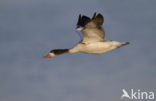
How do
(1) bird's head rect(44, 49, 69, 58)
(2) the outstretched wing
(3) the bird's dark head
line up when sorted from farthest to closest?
(3) the bird's dark head < (1) bird's head rect(44, 49, 69, 58) < (2) the outstretched wing

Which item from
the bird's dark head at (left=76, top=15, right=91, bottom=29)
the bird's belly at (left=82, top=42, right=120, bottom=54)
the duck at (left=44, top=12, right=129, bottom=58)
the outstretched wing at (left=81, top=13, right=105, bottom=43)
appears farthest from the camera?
the bird's dark head at (left=76, top=15, right=91, bottom=29)

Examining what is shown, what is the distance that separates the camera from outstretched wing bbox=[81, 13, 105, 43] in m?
16.6

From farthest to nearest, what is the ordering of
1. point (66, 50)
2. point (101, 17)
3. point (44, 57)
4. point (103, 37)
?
point (44, 57) < point (66, 50) < point (103, 37) < point (101, 17)

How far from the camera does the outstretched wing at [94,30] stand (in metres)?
16.6

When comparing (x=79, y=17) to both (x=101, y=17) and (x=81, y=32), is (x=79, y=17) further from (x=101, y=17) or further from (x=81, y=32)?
(x=101, y=17)

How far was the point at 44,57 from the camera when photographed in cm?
2106

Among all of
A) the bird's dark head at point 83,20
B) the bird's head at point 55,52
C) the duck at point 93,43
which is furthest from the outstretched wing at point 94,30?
the bird's dark head at point 83,20

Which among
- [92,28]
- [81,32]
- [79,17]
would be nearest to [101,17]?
[92,28]

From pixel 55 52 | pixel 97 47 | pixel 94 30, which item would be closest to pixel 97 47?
pixel 97 47

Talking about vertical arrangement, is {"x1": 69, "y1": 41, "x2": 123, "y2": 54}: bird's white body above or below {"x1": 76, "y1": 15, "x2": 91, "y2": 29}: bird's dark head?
below

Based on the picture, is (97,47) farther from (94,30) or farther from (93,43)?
(94,30)

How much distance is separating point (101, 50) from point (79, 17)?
168 inches

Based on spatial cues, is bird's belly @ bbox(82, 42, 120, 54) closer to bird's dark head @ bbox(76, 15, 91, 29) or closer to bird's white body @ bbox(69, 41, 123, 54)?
bird's white body @ bbox(69, 41, 123, 54)

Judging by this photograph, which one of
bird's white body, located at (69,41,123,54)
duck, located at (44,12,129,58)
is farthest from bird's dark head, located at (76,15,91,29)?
bird's white body, located at (69,41,123,54)
